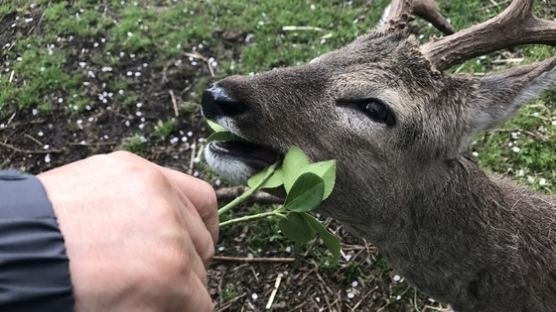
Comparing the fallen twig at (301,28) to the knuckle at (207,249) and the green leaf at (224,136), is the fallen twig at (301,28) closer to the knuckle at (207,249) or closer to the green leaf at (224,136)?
the green leaf at (224,136)

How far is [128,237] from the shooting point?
1646mm

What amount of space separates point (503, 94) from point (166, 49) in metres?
4.33

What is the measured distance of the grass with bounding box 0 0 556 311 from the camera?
5.98 m

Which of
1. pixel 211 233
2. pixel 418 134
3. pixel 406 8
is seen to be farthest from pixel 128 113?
pixel 211 233

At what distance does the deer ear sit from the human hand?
1852 millimetres

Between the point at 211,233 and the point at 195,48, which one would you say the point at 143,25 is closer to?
the point at 195,48

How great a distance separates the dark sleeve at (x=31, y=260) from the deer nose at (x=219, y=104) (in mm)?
1456

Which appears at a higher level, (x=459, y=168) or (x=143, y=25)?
(x=459, y=168)

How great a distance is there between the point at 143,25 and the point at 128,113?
1373 mm

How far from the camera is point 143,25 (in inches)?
285

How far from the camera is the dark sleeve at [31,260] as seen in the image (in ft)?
4.90

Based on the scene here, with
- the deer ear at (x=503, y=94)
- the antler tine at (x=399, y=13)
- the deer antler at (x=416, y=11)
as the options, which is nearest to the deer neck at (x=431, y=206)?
the deer ear at (x=503, y=94)

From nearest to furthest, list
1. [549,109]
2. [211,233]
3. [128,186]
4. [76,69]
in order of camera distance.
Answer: [128,186] < [211,233] < [549,109] < [76,69]

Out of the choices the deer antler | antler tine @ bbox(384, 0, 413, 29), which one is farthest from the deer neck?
the deer antler
